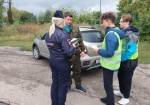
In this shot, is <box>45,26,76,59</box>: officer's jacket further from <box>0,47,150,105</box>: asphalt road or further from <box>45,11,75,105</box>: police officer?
<box>0,47,150,105</box>: asphalt road

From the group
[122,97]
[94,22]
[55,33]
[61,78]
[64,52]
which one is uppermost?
[94,22]

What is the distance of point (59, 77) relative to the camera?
3643 millimetres

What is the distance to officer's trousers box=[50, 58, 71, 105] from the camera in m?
3.54

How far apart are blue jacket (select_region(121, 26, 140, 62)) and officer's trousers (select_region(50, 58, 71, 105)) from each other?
4.04 feet

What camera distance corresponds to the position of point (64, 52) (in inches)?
134

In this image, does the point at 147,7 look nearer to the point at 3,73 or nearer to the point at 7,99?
the point at 3,73

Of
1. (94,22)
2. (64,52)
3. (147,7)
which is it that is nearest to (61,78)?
(64,52)

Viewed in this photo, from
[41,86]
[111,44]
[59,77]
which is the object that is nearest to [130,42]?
[111,44]

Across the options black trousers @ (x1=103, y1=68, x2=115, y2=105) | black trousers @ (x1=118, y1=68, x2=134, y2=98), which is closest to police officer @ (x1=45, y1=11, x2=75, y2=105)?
black trousers @ (x1=103, y1=68, x2=115, y2=105)

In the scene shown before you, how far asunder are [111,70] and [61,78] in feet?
3.21

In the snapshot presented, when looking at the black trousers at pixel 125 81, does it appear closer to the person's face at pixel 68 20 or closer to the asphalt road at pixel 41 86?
the asphalt road at pixel 41 86

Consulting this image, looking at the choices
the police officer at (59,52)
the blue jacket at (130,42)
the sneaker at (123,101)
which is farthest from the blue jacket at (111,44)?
the sneaker at (123,101)

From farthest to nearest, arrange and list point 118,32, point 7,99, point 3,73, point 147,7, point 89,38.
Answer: point 147,7 < point 3,73 < point 89,38 < point 7,99 < point 118,32

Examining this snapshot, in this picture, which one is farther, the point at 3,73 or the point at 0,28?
the point at 0,28
